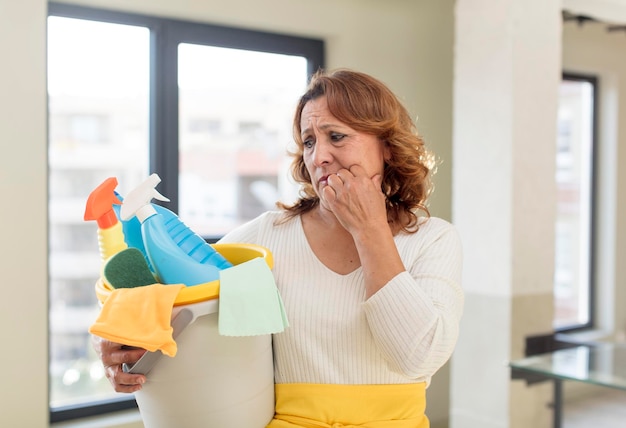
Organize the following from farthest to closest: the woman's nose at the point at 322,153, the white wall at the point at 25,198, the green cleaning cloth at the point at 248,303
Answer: the white wall at the point at 25,198
the woman's nose at the point at 322,153
the green cleaning cloth at the point at 248,303

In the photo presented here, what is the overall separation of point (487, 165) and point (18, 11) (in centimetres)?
172

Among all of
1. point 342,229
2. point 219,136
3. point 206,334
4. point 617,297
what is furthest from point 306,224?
point 617,297

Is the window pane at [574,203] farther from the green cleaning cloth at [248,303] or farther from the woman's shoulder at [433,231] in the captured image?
the green cleaning cloth at [248,303]

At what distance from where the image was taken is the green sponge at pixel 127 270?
0.99m

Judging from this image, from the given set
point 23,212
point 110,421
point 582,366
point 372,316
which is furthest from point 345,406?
point 110,421

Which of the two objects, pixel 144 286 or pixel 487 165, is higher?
pixel 487 165

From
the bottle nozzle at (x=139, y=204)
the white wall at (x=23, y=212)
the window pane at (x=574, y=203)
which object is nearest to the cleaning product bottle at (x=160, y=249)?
the bottle nozzle at (x=139, y=204)

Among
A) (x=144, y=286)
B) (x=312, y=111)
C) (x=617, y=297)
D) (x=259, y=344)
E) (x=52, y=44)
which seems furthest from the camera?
(x=617, y=297)

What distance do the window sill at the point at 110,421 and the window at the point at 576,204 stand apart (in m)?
2.73

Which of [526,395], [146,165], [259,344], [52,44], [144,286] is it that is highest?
[52,44]

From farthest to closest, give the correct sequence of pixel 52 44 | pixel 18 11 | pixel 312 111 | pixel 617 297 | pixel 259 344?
pixel 617 297 < pixel 52 44 < pixel 18 11 < pixel 312 111 < pixel 259 344

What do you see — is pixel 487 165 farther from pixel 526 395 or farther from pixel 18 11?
pixel 18 11

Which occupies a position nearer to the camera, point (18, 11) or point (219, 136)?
point (18, 11)

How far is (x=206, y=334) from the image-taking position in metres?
1.02
